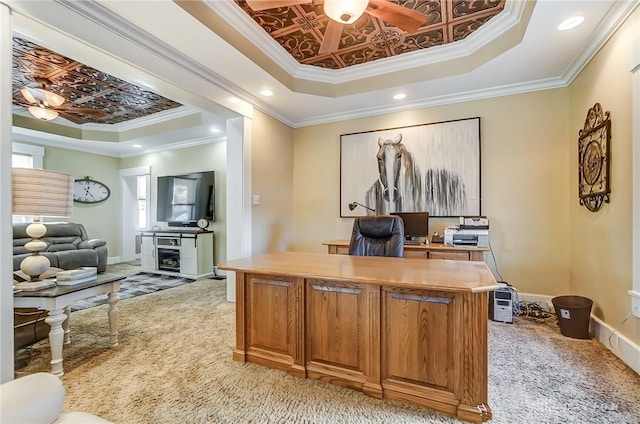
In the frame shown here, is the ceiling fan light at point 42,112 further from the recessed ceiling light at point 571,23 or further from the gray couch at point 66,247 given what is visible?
the recessed ceiling light at point 571,23

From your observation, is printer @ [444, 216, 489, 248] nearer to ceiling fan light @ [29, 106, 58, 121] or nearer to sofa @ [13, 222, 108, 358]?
ceiling fan light @ [29, 106, 58, 121]

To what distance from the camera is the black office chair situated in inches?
99.0

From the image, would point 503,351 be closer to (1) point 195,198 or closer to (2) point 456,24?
(2) point 456,24

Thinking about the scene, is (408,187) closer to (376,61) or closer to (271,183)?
(376,61)

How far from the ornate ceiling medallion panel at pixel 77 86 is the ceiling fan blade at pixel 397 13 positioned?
3.42 meters

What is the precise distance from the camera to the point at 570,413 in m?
1.55

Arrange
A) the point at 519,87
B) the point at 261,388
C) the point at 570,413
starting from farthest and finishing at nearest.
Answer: the point at 519,87, the point at 261,388, the point at 570,413

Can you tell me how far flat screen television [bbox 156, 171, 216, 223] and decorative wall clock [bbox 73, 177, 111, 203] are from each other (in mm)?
1625

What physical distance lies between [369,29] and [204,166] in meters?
4.14

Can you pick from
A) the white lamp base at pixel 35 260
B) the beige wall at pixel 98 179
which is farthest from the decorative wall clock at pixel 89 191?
the white lamp base at pixel 35 260

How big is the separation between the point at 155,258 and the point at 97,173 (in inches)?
108

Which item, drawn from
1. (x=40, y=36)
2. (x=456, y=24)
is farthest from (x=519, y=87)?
(x=40, y=36)

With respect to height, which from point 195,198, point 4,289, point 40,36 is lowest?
point 4,289

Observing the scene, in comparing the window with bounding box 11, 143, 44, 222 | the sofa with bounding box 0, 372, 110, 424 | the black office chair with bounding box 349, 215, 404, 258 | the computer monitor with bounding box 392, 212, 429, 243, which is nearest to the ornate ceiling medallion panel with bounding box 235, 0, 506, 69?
the black office chair with bounding box 349, 215, 404, 258
